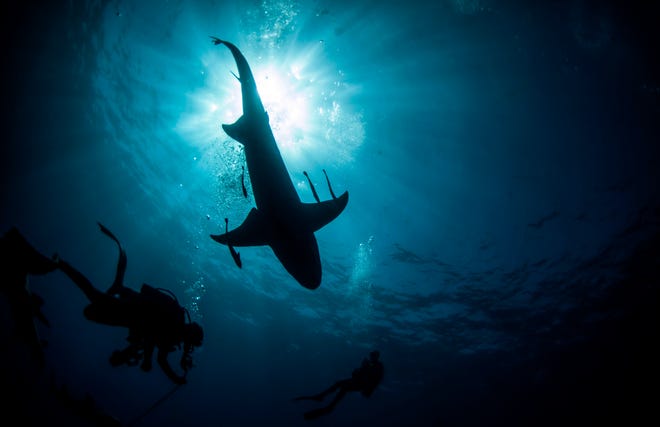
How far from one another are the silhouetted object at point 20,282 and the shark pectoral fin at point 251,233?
239cm

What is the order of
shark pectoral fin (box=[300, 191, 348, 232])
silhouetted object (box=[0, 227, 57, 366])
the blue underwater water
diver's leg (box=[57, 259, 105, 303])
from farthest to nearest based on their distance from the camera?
1. the blue underwater water
2. shark pectoral fin (box=[300, 191, 348, 232])
3. diver's leg (box=[57, 259, 105, 303])
4. silhouetted object (box=[0, 227, 57, 366])

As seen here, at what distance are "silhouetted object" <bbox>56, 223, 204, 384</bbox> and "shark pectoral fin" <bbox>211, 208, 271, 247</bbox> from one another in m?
1.64

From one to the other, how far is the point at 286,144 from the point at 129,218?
64.3ft

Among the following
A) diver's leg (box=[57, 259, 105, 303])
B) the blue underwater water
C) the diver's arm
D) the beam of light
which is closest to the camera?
diver's leg (box=[57, 259, 105, 303])

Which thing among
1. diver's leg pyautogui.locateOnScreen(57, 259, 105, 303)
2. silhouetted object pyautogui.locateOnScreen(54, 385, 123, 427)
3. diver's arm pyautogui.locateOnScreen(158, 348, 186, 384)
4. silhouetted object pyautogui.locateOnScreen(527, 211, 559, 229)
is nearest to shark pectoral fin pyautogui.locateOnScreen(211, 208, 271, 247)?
diver's arm pyautogui.locateOnScreen(158, 348, 186, 384)

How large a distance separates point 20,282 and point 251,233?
9.33ft

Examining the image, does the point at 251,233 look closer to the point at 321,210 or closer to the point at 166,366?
the point at 321,210

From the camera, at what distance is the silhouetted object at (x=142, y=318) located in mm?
2662

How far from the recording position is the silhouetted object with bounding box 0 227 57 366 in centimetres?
237

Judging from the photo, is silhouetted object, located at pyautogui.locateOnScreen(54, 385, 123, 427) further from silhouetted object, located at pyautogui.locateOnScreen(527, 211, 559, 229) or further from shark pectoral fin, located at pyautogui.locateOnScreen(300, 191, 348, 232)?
silhouetted object, located at pyautogui.locateOnScreen(527, 211, 559, 229)

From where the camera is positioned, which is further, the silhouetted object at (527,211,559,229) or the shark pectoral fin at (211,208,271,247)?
the silhouetted object at (527,211,559,229)

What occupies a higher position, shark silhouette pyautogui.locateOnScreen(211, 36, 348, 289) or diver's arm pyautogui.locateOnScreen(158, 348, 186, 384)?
shark silhouette pyautogui.locateOnScreen(211, 36, 348, 289)

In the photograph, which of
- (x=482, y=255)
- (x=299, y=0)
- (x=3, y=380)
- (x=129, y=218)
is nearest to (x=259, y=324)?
(x=129, y=218)

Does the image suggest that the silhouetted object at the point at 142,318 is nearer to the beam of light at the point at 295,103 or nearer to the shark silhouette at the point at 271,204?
the shark silhouette at the point at 271,204
